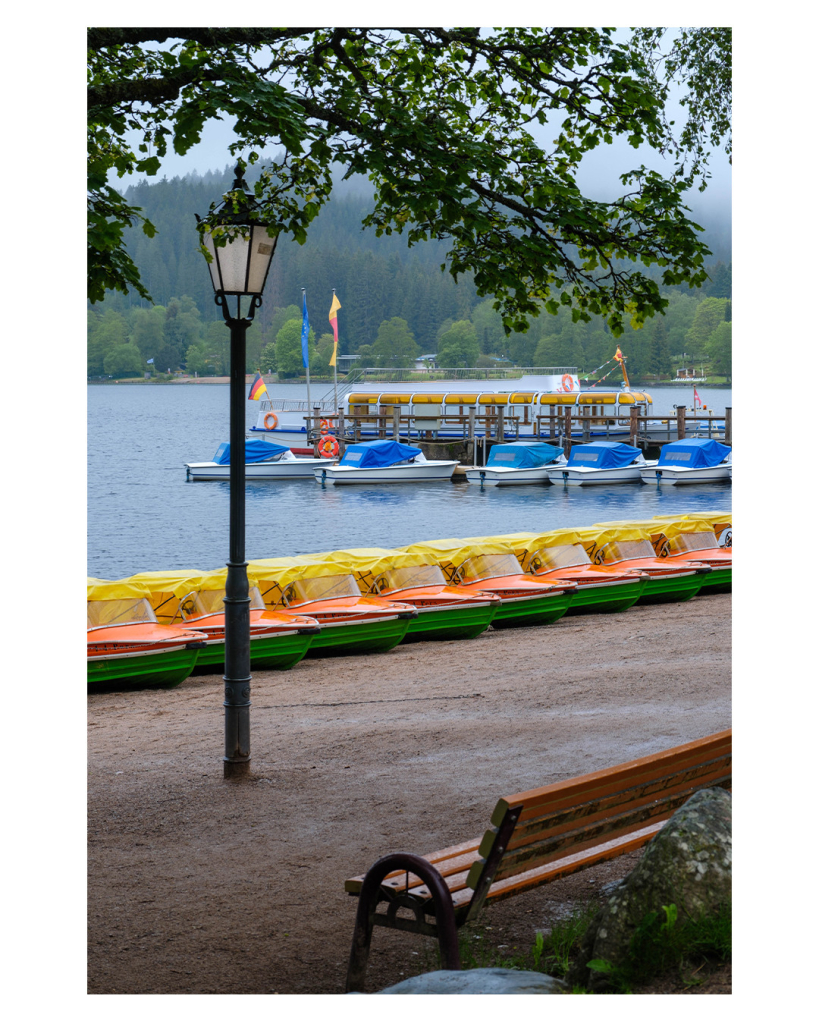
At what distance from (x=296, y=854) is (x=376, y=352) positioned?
85.2m

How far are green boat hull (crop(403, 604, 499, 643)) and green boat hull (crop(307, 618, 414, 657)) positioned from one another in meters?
0.45

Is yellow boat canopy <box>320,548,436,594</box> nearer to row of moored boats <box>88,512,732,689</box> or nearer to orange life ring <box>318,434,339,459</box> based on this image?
row of moored boats <box>88,512,732,689</box>

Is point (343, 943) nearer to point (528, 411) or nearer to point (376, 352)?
point (528, 411)

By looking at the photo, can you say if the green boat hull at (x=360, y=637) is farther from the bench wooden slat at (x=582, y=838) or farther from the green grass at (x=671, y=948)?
the green grass at (x=671, y=948)

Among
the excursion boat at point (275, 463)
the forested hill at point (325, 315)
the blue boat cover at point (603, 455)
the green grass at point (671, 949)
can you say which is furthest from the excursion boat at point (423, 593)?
the forested hill at point (325, 315)

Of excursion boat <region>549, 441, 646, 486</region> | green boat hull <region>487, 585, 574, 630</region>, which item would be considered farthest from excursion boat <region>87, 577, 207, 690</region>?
excursion boat <region>549, 441, 646, 486</region>

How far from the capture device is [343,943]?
14.2ft

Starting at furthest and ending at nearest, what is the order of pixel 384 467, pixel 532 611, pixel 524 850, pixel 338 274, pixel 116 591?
pixel 338 274, pixel 384 467, pixel 532 611, pixel 116 591, pixel 524 850

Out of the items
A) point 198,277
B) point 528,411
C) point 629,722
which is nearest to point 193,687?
point 629,722

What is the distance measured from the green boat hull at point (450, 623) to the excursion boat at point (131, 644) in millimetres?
3119

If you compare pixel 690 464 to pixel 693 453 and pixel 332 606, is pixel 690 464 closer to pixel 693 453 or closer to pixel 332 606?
pixel 693 453

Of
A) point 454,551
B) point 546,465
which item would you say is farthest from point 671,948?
point 546,465

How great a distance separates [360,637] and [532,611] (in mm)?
3051

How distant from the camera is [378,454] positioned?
2005 inches
